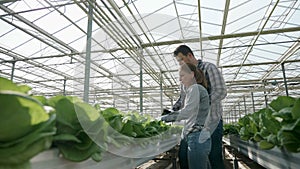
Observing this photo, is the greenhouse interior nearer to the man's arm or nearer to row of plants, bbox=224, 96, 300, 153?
row of plants, bbox=224, 96, 300, 153

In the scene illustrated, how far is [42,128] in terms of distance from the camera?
0.49 m

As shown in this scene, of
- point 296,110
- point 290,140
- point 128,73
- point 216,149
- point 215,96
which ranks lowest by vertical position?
point 216,149

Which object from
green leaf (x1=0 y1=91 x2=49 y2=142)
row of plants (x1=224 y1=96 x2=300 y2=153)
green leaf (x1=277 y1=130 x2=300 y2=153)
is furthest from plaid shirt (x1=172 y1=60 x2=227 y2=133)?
green leaf (x1=0 y1=91 x2=49 y2=142)

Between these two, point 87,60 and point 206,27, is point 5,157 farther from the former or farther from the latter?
point 206,27

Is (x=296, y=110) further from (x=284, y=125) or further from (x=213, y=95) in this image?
(x=213, y=95)

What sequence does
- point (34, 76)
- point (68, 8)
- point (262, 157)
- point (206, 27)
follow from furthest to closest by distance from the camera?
point (34, 76)
point (206, 27)
point (68, 8)
point (262, 157)

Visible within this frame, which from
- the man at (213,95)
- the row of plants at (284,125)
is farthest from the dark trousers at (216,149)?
the row of plants at (284,125)

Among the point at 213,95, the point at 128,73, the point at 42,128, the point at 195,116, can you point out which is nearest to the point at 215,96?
the point at 213,95

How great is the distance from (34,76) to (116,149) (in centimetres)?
1073

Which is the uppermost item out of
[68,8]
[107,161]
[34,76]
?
[68,8]

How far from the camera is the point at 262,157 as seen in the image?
1.62m

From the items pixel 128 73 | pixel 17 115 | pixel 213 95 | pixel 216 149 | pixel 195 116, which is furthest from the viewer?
pixel 128 73

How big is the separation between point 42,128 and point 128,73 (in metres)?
2.34

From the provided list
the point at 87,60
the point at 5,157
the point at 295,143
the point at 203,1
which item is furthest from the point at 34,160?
the point at 203,1
